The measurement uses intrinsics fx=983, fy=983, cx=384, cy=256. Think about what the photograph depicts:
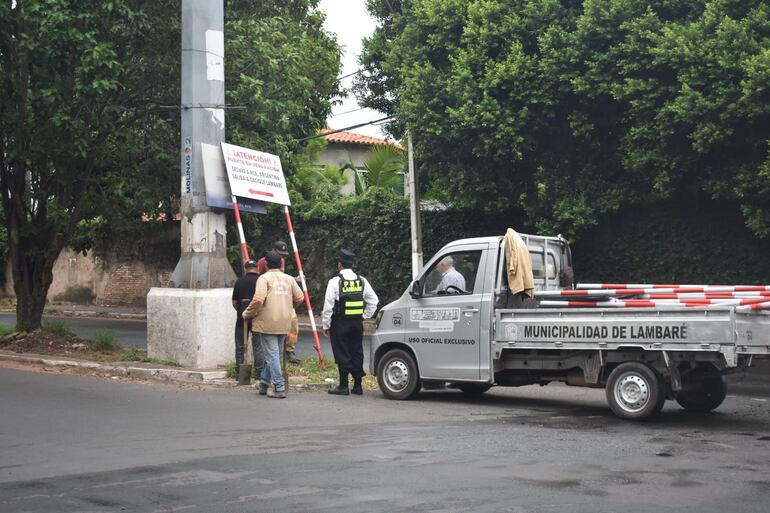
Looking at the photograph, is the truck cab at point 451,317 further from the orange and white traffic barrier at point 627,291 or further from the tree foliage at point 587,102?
the tree foliage at point 587,102

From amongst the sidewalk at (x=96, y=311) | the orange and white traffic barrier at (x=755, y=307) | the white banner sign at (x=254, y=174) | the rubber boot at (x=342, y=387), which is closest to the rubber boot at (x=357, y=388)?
the rubber boot at (x=342, y=387)

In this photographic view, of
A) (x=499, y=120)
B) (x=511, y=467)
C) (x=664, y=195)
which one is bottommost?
(x=511, y=467)

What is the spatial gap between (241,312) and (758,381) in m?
7.91

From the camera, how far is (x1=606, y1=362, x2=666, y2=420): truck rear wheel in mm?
10266

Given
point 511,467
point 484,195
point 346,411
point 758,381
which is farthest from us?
point 484,195

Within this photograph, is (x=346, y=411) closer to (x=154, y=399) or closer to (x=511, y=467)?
(x=154, y=399)

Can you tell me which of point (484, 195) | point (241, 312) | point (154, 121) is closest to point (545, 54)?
point (484, 195)

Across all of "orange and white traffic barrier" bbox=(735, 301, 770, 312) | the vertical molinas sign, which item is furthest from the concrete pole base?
"orange and white traffic barrier" bbox=(735, 301, 770, 312)

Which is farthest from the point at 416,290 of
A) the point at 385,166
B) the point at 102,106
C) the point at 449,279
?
the point at 385,166

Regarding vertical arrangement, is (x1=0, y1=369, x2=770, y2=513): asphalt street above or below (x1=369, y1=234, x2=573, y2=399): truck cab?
below

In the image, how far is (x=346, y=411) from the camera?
1097 cm

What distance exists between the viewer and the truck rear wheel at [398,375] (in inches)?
481

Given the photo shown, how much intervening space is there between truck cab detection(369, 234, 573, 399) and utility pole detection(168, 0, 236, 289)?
9.67 feet

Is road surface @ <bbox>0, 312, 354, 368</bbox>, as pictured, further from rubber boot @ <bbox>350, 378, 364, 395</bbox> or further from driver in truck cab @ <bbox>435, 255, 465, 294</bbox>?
driver in truck cab @ <bbox>435, 255, 465, 294</bbox>
